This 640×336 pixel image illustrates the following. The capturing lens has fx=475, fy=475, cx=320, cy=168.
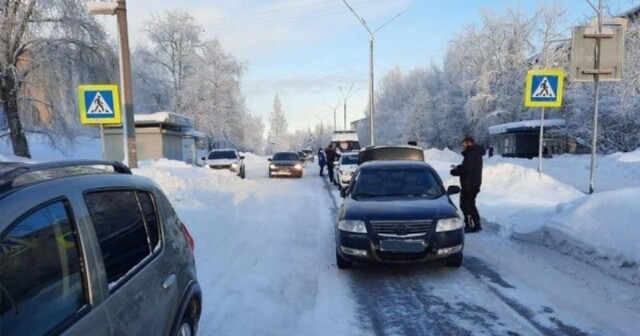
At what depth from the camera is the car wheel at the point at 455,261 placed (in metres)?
6.40

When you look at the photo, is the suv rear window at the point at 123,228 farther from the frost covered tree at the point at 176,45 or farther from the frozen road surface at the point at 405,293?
the frost covered tree at the point at 176,45

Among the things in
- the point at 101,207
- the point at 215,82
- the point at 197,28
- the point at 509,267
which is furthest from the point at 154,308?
the point at 197,28

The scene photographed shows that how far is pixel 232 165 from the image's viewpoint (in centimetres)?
2625

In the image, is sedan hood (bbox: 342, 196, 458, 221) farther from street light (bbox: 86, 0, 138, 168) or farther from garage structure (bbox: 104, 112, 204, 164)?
garage structure (bbox: 104, 112, 204, 164)

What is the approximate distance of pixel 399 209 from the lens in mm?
6488

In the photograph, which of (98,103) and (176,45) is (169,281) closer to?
(98,103)

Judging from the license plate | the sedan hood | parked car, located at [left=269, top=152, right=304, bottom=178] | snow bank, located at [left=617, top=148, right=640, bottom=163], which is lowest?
parked car, located at [left=269, top=152, right=304, bottom=178]

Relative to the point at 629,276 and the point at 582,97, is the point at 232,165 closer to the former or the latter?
the point at 629,276

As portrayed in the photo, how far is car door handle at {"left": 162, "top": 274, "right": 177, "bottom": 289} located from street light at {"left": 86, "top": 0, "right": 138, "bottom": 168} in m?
9.71

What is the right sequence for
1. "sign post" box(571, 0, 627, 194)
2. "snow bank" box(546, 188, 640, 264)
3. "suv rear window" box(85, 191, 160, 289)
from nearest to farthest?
"suv rear window" box(85, 191, 160, 289)
"snow bank" box(546, 188, 640, 264)
"sign post" box(571, 0, 627, 194)

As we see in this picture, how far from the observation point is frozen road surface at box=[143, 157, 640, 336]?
4586 mm

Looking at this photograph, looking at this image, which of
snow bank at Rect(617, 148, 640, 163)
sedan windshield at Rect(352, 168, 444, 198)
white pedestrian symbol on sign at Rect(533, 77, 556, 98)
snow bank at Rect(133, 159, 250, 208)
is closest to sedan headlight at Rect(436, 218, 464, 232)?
sedan windshield at Rect(352, 168, 444, 198)

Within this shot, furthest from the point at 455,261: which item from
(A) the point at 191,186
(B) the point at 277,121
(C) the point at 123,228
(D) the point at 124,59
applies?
(B) the point at 277,121

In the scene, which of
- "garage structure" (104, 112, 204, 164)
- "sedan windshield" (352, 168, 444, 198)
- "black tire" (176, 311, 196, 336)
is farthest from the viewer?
"garage structure" (104, 112, 204, 164)
